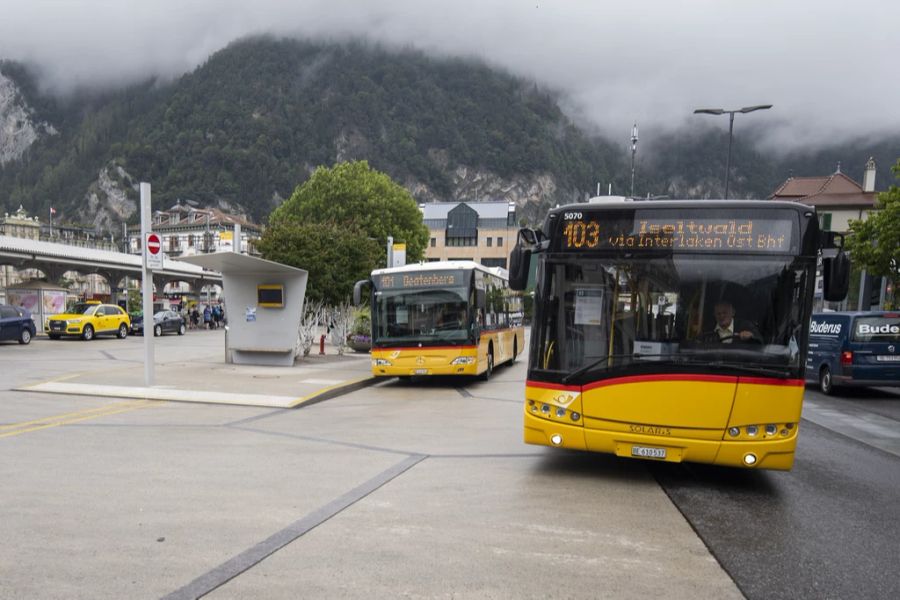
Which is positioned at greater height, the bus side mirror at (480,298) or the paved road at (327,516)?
the bus side mirror at (480,298)

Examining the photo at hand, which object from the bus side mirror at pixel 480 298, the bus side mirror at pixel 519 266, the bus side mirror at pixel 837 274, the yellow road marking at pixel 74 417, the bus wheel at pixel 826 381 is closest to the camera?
the bus side mirror at pixel 837 274

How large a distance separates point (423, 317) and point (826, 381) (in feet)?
32.0

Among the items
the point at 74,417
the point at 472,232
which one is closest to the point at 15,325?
the point at 74,417

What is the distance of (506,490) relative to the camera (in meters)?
6.05

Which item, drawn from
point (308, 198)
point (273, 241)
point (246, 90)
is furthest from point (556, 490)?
point (246, 90)

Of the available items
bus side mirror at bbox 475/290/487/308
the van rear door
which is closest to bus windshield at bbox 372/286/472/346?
bus side mirror at bbox 475/290/487/308

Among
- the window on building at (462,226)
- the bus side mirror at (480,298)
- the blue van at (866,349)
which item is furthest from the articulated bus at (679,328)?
the window on building at (462,226)

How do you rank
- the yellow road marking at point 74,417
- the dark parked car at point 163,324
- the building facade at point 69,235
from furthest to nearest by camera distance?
the building facade at point 69,235
the dark parked car at point 163,324
the yellow road marking at point 74,417

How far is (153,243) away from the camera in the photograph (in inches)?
509

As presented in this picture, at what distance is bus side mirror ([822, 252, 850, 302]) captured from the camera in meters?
6.17

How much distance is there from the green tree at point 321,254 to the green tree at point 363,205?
21.4 meters

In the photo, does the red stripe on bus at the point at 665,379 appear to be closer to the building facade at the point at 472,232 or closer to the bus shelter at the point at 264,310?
the bus shelter at the point at 264,310

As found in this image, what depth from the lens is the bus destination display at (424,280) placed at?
14.6 metres

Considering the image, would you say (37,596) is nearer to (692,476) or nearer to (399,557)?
(399,557)
